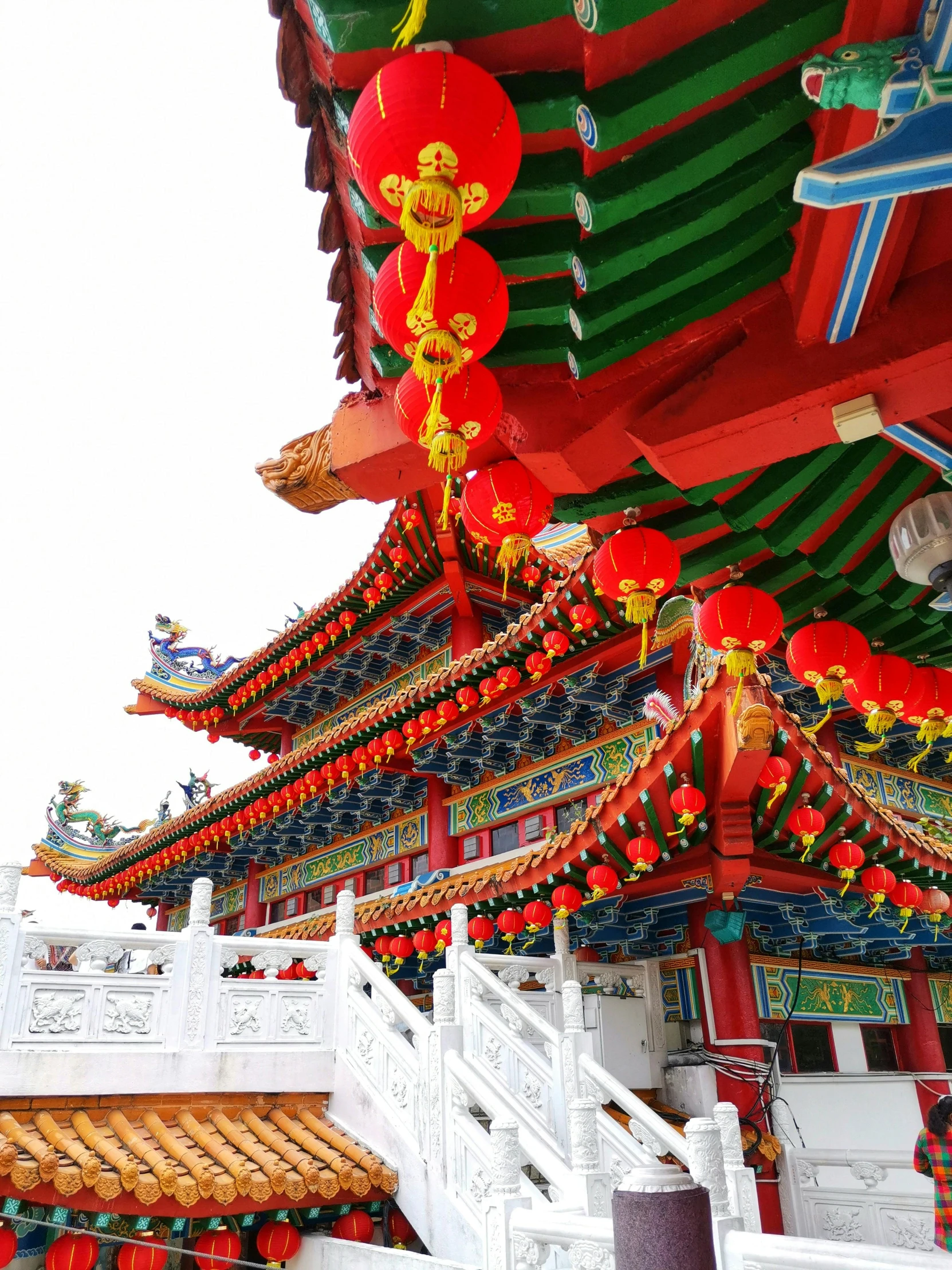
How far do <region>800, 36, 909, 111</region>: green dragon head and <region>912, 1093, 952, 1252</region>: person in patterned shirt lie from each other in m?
4.39

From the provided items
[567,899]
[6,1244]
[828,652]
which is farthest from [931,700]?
[6,1244]

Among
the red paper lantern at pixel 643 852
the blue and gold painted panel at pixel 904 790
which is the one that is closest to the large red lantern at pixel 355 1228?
the red paper lantern at pixel 643 852

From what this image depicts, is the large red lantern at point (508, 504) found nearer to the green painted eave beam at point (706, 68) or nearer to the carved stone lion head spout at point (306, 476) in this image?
the carved stone lion head spout at point (306, 476)

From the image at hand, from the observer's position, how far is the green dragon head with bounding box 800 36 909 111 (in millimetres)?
1855

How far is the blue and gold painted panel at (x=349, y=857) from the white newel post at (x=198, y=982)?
5.91m

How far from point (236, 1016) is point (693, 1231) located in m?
4.77

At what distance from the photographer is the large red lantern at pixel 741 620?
12.8 feet

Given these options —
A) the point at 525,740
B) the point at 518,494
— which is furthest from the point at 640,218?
the point at 525,740

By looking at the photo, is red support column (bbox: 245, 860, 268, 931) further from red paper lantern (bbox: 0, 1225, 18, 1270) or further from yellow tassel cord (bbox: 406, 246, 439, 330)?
yellow tassel cord (bbox: 406, 246, 439, 330)

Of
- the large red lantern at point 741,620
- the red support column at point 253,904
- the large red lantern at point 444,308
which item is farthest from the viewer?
the red support column at point 253,904

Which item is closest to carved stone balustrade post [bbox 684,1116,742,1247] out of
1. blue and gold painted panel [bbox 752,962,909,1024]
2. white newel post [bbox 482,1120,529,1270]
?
white newel post [bbox 482,1120,529,1270]

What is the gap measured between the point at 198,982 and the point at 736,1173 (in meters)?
3.58

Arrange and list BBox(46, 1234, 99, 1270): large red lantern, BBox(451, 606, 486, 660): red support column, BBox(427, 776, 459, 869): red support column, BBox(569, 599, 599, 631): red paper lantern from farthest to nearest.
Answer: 1. BBox(451, 606, 486, 660): red support column
2. BBox(427, 776, 459, 869): red support column
3. BBox(569, 599, 599, 631): red paper lantern
4. BBox(46, 1234, 99, 1270): large red lantern

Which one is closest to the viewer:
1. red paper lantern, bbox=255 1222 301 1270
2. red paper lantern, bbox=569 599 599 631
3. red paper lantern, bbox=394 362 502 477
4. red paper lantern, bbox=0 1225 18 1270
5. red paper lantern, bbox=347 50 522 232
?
red paper lantern, bbox=347 50 522 232
